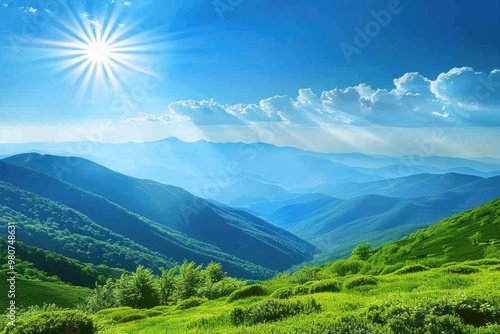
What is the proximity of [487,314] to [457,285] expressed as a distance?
12.1 m

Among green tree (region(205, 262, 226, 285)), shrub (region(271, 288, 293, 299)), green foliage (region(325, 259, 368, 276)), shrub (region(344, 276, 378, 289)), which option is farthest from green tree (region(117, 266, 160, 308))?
shrub (region(344, 276, 378, 289))

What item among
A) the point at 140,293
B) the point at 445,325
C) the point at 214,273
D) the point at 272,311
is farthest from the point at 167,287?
the point at 445,325

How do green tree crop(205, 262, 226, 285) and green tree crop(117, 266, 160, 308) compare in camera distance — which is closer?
green tree crop(117, 266, 160, 308)

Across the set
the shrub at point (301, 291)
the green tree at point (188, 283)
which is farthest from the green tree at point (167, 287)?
the shrub at point (301, 291)

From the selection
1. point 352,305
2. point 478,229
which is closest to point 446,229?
point 478,229

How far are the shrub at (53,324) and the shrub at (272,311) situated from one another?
8398 millimetres

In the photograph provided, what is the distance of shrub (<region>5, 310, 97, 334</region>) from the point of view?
2023cm

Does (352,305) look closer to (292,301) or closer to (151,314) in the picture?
(292,301)

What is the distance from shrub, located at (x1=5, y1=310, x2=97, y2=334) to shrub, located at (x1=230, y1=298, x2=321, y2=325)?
8.40 metres

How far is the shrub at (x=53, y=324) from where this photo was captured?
20.2 metres

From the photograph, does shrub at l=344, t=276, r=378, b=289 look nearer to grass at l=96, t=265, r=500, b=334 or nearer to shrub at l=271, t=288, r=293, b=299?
grass at l=96, t=265, r=500, b=334

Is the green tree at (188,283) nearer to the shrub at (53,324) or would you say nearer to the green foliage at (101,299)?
the green foliage at (101,299)

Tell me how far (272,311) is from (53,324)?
37.3 ft

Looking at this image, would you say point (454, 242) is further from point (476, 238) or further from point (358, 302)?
point (358, 302)
